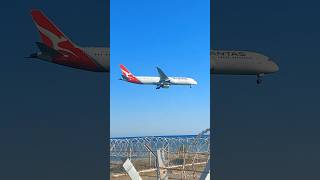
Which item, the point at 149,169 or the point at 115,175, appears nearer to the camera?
the point at 115,175

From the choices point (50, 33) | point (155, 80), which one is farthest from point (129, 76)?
point (50, 33)

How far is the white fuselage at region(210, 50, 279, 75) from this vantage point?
10.3m

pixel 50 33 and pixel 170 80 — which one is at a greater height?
pixel 50 33

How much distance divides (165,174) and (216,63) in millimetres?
3473

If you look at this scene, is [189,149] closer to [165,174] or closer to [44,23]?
[165,174]

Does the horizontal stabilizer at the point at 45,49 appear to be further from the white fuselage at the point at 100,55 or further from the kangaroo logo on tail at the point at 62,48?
the white fuselage at the point at 100,55

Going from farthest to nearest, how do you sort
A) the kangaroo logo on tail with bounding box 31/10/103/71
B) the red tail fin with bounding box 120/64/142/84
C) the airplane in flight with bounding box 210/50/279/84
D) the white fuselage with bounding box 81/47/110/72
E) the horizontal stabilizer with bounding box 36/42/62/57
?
the red tail fin with bounding box 120/64/142/84 < the airplane in flight with bounding box 210/50/279/84 < the white fuselage with bounding box 81/47/110/72 < the kangaroo logo on tail with bounding box 31/10/103/71 < the horizontal stabilizer with bounding box 36/42/62/57

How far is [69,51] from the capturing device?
9.38 meters

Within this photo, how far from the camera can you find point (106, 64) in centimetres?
952

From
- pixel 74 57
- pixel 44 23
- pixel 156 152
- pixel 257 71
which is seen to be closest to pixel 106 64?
pixel 74 57

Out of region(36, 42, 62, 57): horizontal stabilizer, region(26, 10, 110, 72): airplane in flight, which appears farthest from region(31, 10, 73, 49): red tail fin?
region(36, 42, 62, 57): horizontal stabilizer

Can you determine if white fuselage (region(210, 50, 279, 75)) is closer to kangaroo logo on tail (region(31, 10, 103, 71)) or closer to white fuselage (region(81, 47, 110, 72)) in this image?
white fuselage (region(81, 47, 110, 72))

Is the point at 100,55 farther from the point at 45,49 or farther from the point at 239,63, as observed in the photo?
the point at 239,63

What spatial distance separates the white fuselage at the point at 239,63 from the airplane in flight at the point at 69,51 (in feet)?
9.34
